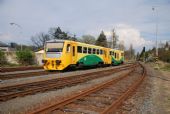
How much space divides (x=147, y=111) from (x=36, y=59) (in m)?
34.4

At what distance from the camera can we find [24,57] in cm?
3853

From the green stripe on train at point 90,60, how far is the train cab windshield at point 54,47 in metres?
3.54

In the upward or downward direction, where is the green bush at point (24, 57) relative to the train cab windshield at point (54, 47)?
downward

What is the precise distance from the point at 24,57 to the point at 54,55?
15.6 meters

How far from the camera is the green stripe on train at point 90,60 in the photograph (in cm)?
2796

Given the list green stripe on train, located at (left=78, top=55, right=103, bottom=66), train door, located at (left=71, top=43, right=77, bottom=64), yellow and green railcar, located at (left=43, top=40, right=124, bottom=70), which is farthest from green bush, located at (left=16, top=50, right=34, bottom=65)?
train door, located at (left=71, top=43, right=77, bottom=64)

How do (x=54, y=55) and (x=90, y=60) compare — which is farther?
(x=90, y=60)

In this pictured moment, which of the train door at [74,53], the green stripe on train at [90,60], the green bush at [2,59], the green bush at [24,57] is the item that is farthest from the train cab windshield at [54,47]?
the green bush at [24,57]

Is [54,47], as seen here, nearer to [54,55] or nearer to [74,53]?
[54,55]

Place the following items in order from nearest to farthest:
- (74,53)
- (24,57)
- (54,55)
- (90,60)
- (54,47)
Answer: (54,55)
(54,47)
(74,53)
(90,60)
(24,57)

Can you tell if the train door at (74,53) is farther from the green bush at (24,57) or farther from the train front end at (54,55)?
the green bush at (24,57)

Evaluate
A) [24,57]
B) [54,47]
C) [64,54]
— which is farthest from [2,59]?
[64,54]

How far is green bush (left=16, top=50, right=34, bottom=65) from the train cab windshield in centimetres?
1399

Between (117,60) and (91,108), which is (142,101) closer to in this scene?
(91,108)
